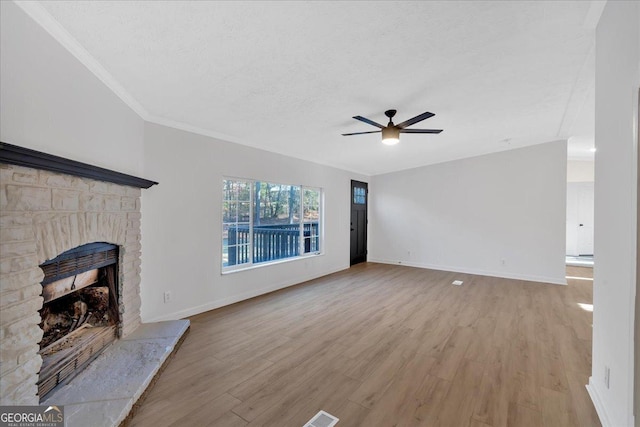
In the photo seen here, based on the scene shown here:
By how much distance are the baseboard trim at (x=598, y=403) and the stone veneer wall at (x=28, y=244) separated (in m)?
3.44

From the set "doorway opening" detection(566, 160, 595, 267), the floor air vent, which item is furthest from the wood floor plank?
"doorway opening" detection(566, 160, 595, 267)

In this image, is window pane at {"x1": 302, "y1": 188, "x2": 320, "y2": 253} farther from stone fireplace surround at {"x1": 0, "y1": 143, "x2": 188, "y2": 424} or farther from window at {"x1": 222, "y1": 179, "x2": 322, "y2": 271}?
stone fireplace surround at {"x1": 0, "y1": 143, "x2": 188, "y2": 424}

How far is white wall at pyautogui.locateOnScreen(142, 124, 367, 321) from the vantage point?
3.16 m

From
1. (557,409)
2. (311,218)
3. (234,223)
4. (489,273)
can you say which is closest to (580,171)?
(489,273)

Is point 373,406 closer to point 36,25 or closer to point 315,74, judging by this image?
point 315,74

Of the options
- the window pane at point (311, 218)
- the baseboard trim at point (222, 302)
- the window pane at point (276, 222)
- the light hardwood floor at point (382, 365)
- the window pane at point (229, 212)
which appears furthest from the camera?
the window pane at point (311, 218)

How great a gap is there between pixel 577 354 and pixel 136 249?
4.58 meters

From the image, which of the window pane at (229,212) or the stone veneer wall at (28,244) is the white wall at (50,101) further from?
the window pane at (229,212)

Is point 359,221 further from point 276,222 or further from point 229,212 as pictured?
point 229,212

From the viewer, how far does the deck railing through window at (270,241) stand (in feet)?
13.6

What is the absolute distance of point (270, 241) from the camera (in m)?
5.09

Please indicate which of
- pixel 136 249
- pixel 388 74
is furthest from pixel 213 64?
pixel 136 249

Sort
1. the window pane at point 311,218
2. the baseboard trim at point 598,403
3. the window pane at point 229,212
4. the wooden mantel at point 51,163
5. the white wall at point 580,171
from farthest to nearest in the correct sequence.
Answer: the white wall at point 580,171 → the window pane at point 311,218 → the window pane at point 229,212 → the baseboard trim at point 598,403 → the wooden mantel at point 51,163

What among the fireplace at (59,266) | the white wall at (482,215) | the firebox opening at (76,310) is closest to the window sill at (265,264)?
the fireplace at (59,266)
